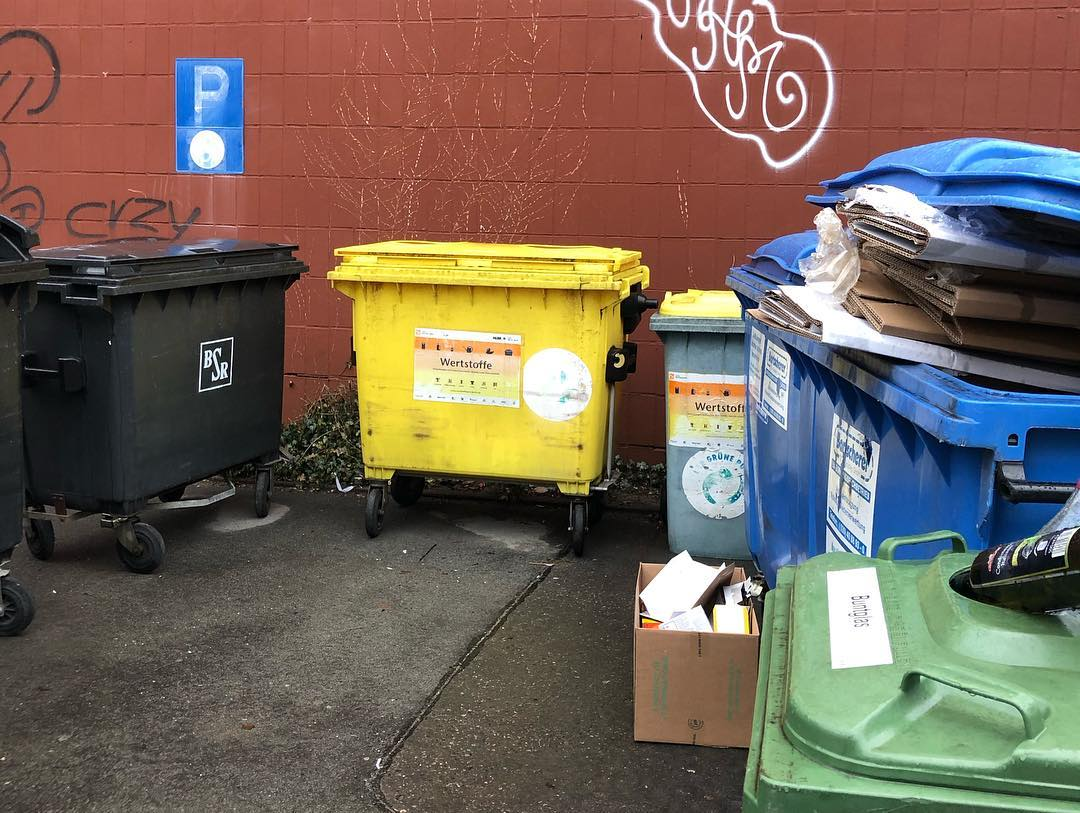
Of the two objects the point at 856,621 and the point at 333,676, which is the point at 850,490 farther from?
the point at 333,676

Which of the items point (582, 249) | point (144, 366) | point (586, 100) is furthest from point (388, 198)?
point (144, 366)

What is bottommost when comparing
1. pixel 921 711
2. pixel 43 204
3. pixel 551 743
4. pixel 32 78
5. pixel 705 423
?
pixel 551 743

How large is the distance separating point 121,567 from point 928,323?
12.7 feet

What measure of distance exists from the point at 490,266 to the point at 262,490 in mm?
1732

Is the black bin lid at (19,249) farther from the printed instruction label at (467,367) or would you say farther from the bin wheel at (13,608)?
the printed instruction label at (467,367)

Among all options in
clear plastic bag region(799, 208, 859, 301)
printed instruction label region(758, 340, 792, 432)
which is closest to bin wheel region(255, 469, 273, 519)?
printed instruction label region(758, 340, 792, 432)

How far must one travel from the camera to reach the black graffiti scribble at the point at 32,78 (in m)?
7.28

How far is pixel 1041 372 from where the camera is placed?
2441 millimetres

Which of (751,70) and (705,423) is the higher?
(751,70)

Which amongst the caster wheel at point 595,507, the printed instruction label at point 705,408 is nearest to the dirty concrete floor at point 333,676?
the caster wheel at point 595,507

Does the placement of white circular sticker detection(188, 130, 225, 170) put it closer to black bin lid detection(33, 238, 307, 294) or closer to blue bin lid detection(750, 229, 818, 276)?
black bin lid detection(33, 238, 307, 294)

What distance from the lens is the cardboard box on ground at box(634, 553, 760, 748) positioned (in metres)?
3.51

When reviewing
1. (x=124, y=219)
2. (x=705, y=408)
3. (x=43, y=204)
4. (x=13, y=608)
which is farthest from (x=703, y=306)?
(x=43, y=204)

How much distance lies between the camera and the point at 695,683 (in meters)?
3.59
